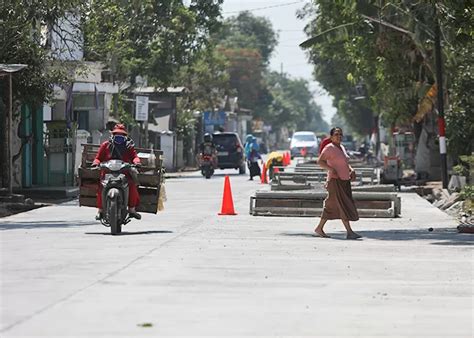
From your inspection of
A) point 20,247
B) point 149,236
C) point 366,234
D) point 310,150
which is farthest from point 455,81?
point 310,150

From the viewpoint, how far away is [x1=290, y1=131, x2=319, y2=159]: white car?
9244 cm

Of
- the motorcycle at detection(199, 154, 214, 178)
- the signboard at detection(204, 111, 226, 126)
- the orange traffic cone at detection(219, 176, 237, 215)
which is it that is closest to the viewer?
the orange traffic cone at detection(219, 176, 237, 215)

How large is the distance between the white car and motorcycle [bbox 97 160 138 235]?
7081 cm

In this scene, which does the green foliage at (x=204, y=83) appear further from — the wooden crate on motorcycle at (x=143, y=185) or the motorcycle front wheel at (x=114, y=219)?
the motorcycle front wheel at (x=114, y=219)

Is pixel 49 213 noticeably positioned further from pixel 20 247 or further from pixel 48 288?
pixel 48 288

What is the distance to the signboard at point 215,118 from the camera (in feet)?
334

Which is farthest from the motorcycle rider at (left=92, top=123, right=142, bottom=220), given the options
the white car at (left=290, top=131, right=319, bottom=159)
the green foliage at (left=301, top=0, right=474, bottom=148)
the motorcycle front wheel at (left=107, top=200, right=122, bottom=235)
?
the white car at (left=290, top=131, right=319, bottom=159)

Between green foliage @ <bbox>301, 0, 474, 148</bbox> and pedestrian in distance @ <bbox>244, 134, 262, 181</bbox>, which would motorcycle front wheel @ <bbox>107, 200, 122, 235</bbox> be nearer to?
green foliage @ <bbox>301, 0, 474, 148</bbox>

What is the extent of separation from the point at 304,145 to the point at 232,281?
268ft

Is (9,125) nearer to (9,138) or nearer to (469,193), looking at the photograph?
(9,138)

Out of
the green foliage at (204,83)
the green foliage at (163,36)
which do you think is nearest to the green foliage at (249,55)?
the green foliage at (204,83)

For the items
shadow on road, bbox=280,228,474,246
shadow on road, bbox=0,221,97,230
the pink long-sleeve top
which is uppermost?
the pink long-sleeve top

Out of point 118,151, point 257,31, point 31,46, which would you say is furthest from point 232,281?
point 257,31

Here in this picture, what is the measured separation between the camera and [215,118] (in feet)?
341
